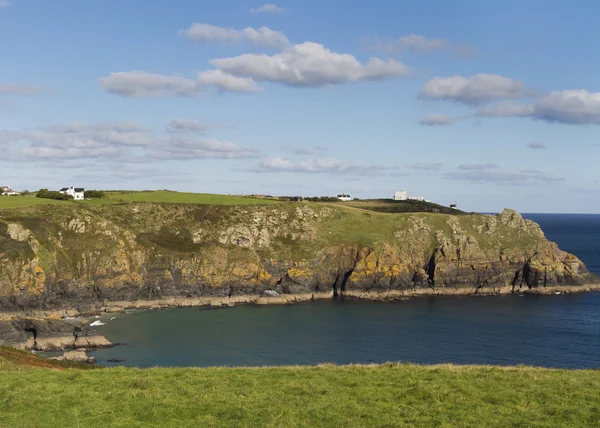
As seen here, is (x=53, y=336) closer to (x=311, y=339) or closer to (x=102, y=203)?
(x=311, y=339)

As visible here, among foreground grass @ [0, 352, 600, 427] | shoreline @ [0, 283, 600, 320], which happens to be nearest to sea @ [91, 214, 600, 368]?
shoreline @ [0, 283, 600, 320]

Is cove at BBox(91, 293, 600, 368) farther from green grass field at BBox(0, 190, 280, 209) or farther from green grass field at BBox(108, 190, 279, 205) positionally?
green grass field at BBox(108, 190, 279, 205)

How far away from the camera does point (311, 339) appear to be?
9631 cm

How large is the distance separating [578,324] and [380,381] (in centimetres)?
10224

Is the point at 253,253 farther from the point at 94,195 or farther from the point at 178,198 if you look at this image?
the point at 94,195

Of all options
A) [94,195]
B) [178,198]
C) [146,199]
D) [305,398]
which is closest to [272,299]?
[178,198]

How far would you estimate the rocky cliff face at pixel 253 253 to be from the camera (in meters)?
119

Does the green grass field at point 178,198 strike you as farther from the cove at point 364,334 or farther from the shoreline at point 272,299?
the cove at point 364,334

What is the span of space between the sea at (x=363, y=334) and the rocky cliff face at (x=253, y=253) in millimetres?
11101

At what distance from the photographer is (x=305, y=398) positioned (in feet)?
73.9

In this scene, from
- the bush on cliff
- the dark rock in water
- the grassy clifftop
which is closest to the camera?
the dark rock in water

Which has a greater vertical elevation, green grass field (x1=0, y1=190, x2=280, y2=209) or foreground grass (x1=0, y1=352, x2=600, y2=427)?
green grass field (x1=0, y1=190, x2=280, y2=209)

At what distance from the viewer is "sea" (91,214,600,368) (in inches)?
3302

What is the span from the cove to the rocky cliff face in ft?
37.4
